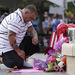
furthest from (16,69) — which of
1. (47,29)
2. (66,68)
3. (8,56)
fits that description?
(47,29)

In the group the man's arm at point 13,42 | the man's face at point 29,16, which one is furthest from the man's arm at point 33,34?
the man's face at point 29,16

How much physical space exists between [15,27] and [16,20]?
124 mm

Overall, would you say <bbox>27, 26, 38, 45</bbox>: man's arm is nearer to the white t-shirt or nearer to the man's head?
the white t-shirt

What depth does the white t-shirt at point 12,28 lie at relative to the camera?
4636 mm

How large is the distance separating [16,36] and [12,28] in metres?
0.29

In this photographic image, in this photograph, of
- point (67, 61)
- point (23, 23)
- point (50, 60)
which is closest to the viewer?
point (67, 61)

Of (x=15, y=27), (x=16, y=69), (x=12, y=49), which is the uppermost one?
(x=15, y=27)

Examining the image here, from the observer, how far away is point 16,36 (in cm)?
484

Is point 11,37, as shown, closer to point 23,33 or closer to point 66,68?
point 23,33

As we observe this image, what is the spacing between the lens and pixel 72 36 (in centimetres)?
407

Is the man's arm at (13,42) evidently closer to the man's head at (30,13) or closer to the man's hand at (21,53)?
the man's hand at (21,53)

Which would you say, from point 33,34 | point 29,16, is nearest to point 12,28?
point 29,16

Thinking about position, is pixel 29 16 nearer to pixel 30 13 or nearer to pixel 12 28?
pixel 30 13

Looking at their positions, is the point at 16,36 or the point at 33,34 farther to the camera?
the point at 33,34
